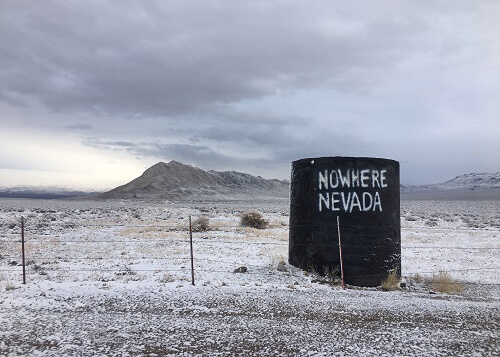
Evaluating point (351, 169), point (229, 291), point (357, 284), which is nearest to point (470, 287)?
point (357, 284)

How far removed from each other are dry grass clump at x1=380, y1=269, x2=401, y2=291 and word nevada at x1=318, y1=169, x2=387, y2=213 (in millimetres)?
1510

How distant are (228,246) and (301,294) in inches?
298

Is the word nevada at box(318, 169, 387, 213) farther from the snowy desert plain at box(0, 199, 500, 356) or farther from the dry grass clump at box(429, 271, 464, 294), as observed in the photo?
the dry grass clump at box(429, 271, 464, 294)

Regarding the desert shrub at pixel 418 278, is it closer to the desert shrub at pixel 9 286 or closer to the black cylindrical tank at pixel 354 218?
the black cylindrical tank at pixel 354 218

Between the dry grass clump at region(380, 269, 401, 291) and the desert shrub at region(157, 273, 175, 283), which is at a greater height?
the desert shrub at region(157, 273, 175, 283)

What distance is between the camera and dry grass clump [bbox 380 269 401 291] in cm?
946

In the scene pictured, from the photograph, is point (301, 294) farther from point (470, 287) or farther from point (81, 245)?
point (81, 245)

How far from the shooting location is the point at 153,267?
11195 millimetres

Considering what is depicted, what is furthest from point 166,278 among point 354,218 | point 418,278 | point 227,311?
point 418,278

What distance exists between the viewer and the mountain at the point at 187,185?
110 meters

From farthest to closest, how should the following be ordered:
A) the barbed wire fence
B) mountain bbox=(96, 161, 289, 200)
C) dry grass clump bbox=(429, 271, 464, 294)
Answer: mountain bbox=(96, 161, 289, 200) → the barbed wire fence → dry grass clump bbox=(429, 271, 464, 294)

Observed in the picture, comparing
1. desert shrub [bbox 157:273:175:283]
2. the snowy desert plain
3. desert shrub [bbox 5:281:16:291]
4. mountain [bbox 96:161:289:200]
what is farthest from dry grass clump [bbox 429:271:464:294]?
mountain [bbox 96:161:289:200]

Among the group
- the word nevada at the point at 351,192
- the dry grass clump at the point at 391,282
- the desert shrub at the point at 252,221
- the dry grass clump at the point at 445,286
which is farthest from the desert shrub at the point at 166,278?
the desert shrub at the point at 252,221

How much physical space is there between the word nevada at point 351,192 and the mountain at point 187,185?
3617 inches
